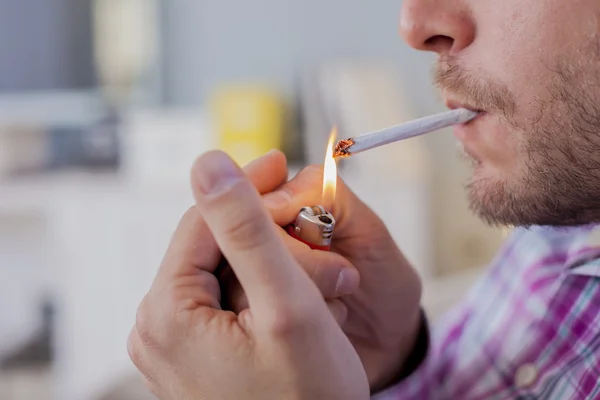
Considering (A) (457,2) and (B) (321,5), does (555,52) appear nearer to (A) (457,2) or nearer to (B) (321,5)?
(A) (457,2)

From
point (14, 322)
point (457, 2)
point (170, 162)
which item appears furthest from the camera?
point (14, 322)

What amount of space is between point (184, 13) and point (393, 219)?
1.01 m

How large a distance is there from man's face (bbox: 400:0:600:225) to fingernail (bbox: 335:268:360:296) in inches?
8.2

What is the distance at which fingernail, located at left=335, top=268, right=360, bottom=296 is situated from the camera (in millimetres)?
623

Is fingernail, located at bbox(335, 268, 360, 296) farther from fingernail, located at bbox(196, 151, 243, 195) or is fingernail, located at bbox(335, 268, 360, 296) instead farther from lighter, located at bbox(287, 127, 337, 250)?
fingernail, located at bbox(196, 151, 243, 195)

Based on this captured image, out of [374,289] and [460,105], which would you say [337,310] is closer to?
[374,289]

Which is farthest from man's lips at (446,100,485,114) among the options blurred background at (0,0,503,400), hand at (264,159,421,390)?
blurred background at (0,0,503,400)

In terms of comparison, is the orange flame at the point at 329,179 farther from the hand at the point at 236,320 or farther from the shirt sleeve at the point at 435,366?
the shirt sleeve at the point at 435,366

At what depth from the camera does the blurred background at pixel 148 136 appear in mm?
2080

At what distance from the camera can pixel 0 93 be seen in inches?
98.1

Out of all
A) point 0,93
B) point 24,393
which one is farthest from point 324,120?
point 24,393

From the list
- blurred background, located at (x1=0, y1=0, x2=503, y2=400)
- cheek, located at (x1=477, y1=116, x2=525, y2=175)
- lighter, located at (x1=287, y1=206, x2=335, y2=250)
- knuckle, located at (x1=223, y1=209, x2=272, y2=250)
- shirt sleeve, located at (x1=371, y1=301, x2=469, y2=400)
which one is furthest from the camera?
blurred background, located at (x1=0, y1=0, x2=503, y2=400)

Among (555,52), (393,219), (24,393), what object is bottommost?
(24,393)

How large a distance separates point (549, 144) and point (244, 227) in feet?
1.20
